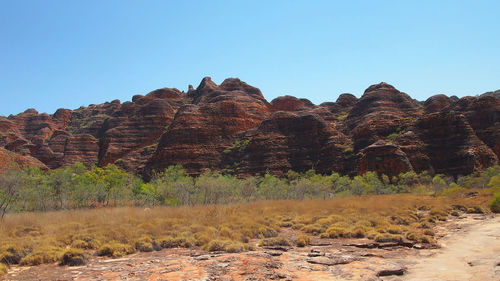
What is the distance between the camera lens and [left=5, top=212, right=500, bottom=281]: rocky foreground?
8.51m

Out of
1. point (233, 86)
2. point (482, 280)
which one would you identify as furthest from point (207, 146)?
point (482, 280)

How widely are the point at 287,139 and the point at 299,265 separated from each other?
61212mm

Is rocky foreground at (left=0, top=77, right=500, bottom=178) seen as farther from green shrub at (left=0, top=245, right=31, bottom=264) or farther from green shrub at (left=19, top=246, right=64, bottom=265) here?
green shrub at (left=0, top=245, right=31, bottom=264)

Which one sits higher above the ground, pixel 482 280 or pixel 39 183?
pixel 39 183

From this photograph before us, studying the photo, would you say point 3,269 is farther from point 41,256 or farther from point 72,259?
point 72,259

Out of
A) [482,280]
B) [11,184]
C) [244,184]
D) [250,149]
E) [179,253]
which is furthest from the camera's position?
[250,149]

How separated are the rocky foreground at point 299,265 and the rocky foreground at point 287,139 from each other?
47319 millimetres

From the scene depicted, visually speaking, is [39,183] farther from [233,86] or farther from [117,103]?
[117,103]

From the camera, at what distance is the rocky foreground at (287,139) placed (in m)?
57.8

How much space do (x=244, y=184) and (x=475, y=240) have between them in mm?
35953

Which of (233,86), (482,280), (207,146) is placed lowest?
(482,280)

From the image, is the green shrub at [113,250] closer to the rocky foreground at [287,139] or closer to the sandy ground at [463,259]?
the sandy ground at [463,259]

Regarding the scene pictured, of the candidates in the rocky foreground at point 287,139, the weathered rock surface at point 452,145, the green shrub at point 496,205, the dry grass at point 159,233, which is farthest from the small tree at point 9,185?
the weathered rock surface at point 452,145

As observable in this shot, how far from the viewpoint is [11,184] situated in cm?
2428
